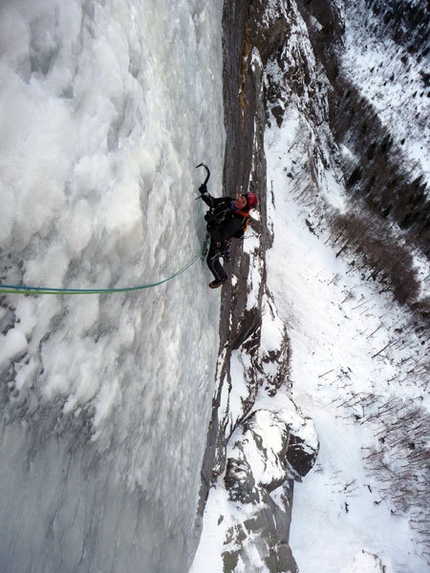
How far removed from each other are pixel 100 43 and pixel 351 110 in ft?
98.1

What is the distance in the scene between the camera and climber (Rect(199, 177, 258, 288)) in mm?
4590

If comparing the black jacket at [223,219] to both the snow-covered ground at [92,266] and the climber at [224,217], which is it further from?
the snow-covered ground at [92,266]

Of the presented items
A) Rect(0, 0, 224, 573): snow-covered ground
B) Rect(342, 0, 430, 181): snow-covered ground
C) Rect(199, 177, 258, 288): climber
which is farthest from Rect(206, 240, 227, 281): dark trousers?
Rect(342, 0, 430, 181): snow-covered ground

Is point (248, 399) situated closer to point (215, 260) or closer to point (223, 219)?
point (215, 260)

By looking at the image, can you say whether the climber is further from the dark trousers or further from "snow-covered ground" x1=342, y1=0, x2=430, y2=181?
"snow-covered ground" x1=342, y1=0, x2=430, y2=181

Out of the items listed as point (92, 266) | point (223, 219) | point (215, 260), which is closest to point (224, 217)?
point (223, 219)

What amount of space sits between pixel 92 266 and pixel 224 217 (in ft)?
8.00

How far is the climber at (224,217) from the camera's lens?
4.59 meters

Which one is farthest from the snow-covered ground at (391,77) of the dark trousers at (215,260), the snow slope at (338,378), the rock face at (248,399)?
the dark trousers at (215,260)

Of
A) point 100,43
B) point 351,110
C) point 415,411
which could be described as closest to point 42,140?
point 100,43

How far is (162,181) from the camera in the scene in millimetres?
3596

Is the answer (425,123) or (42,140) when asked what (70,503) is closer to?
(42,140)

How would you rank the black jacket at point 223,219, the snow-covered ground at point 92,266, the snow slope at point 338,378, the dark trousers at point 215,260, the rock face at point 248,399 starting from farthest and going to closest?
the snow slope at point 338,378 < the rock face at point 248,399 < the dark trousers at point 215,260 < the black jacket at point 223,219 < the snow-covered ground at point 92,266

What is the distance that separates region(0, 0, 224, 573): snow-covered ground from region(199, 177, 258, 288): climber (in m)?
0.26
